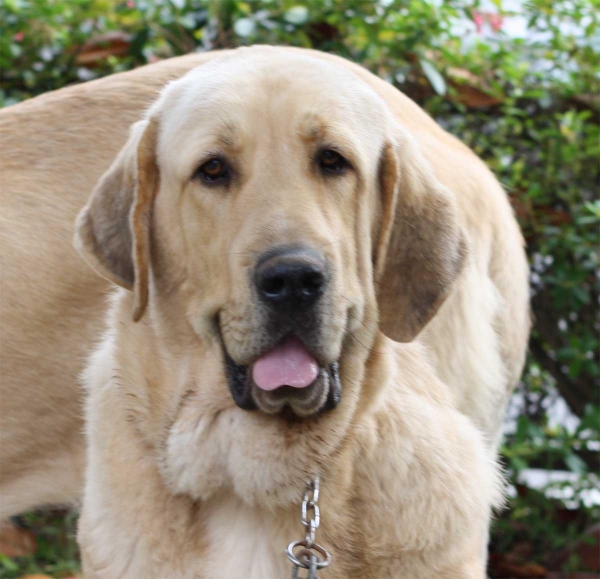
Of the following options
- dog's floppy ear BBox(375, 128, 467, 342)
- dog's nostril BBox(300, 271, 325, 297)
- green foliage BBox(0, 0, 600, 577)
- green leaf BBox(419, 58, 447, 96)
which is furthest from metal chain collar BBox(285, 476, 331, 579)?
green leaf BBox(419, 58, 447, 96)

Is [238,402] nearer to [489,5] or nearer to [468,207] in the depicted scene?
[468,207]

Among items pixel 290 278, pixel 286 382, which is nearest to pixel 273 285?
pixel 290 278

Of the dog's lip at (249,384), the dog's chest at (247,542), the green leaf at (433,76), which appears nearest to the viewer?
the dog's lip at (249,384)

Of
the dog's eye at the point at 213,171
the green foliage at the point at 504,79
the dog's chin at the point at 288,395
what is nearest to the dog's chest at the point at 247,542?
the dog's chin at the point at 288,395

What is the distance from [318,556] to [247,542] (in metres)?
0.22

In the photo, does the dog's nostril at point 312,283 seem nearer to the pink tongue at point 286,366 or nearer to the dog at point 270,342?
the dog at point 270,342

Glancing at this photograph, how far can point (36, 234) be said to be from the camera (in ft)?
12.9

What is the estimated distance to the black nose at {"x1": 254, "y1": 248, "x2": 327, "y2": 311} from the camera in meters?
2.62

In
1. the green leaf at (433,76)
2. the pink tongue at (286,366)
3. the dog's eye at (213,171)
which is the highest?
the dog's eye at (213,171)

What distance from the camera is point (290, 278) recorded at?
263 cm

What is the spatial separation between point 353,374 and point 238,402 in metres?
0.34

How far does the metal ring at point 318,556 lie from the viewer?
2.83 meters

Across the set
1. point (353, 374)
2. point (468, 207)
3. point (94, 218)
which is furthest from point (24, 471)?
point (468, 207)

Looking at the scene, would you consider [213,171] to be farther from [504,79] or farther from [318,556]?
[504,79]
